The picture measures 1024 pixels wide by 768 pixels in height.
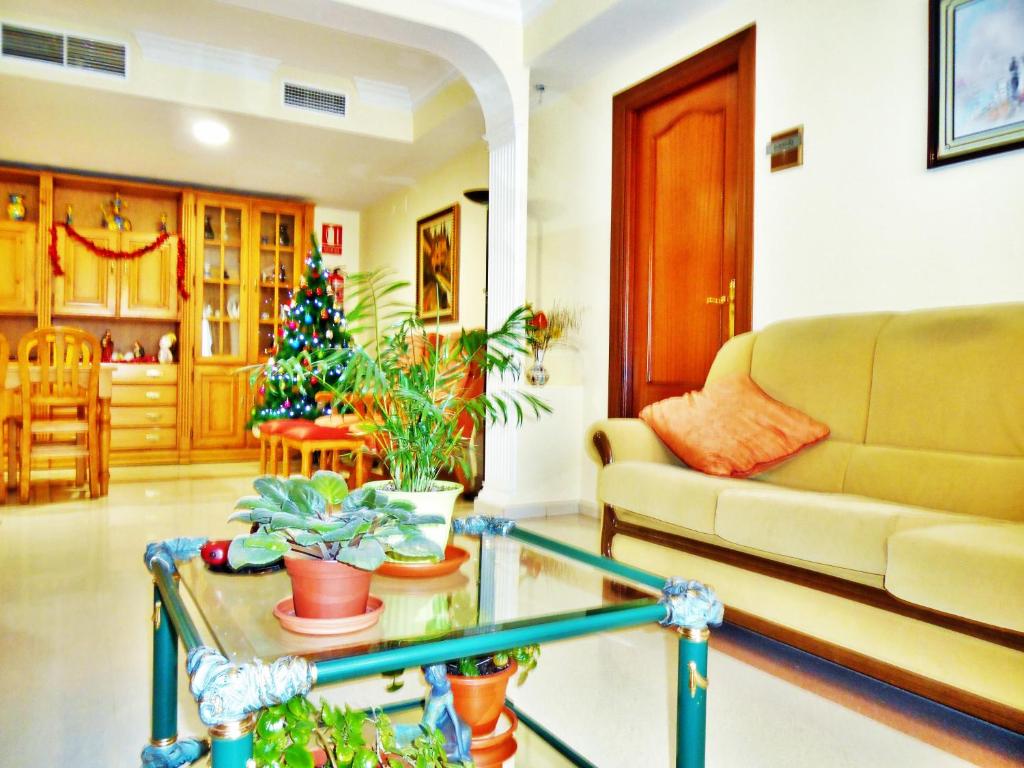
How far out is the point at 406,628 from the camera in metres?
0.98

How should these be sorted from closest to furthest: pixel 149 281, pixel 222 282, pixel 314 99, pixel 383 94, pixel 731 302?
pixel 731 302 → pixel 314 99 → pixel 383 94 → pixel 149 281 → pixel 222 282

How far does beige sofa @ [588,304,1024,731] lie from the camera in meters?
A: 1.44

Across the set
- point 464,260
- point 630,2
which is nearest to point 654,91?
point 630,2

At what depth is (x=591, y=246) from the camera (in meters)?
4.24

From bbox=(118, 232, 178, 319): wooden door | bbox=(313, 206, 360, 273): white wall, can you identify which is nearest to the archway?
bbox=(118, 232, 178, 319): wooden door

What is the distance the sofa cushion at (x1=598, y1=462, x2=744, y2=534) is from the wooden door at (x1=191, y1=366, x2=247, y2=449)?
16.0 ft

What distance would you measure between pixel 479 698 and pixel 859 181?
247cm

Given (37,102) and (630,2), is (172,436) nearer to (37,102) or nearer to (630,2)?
(37,102)

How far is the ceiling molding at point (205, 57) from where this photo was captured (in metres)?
4.64

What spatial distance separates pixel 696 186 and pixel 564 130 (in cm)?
121

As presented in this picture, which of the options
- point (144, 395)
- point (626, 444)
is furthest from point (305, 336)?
point (626, 444)

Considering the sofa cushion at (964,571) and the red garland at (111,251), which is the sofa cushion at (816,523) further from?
the red garland at (111,251)

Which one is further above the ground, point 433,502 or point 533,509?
point 433,502

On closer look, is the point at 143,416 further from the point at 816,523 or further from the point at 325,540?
the point at 325,540
